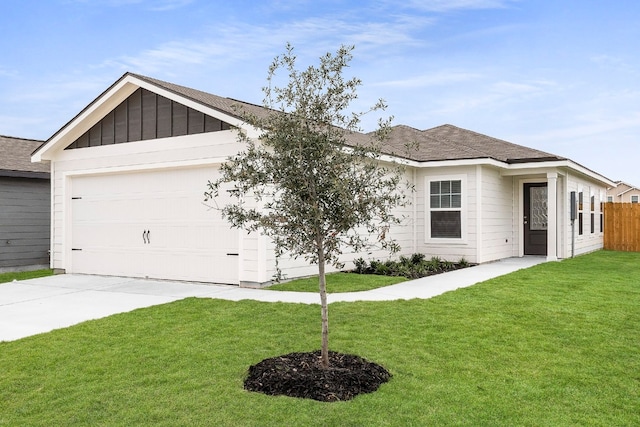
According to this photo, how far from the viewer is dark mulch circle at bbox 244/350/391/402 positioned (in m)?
4.36

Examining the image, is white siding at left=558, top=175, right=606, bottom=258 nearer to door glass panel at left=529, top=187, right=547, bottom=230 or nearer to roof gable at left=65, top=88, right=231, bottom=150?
door glass panel at left=529, top=187, right=547, bottom=230

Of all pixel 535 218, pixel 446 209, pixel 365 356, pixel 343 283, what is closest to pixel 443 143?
pixel 446 209

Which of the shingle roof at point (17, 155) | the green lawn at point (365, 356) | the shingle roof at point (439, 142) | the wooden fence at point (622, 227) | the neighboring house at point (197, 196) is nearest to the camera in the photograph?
the green lawn at point (365, 356)

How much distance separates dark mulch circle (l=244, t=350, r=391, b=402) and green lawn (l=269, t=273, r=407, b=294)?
12.9ft

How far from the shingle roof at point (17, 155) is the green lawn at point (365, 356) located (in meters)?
9.32

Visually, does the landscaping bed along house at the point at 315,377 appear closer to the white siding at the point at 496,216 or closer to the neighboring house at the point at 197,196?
the neighboring house at the point at 197,196

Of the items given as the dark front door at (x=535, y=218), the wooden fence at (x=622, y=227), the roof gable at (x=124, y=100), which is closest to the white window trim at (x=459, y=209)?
the dark front door at (x=535, y=218)

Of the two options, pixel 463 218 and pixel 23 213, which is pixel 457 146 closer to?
pixel 463 218

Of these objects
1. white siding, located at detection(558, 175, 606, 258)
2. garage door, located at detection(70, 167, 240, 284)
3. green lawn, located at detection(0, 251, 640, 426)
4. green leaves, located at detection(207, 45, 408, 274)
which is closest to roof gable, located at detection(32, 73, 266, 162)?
garage door, located at detection(70, 167, 240, 284)

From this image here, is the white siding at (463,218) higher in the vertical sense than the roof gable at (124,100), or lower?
lower

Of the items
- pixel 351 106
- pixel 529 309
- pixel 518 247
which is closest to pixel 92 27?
pixel 351 106

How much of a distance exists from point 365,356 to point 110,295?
570 centimetres

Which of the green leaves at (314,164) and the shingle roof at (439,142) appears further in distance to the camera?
the shingle roof at (439,142)

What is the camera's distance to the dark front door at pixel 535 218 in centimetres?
1577
